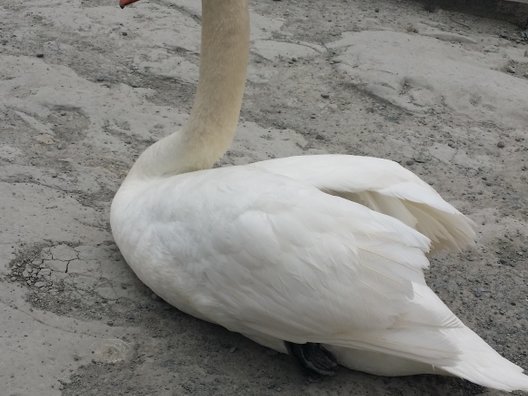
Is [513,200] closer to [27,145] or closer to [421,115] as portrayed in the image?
[421,115]

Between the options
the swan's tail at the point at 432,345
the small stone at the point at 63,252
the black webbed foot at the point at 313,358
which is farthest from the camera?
the small stone at the point at 63,252

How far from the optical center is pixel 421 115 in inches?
175

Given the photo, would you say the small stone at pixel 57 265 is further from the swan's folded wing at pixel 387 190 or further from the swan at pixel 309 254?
the swan's folded wing at pixel 387 190

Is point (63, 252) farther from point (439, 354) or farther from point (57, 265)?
point (439, 354)

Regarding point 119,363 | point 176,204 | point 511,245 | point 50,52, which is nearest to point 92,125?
point 50,52

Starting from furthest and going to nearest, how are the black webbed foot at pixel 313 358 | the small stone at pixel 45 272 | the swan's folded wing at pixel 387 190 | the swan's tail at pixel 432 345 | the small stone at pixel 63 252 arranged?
the small stone at pixel 63 252, the small stone at pixel 45 272, the swan's folded wing at pixel 387 190, the black webbed foot at pixel 313 358, the swan's tail at pixel 432 345

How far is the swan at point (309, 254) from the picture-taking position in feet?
7.44

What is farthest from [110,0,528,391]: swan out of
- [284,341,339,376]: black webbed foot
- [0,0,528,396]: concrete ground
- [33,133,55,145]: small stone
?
[33,133,55,145]: small stone

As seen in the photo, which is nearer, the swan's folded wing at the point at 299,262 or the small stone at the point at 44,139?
the swan's folded wing at the point at 299,262

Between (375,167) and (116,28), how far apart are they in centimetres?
281

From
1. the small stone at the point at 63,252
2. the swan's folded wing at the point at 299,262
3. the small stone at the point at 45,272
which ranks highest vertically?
the swan's folded wing at the point at 299,262

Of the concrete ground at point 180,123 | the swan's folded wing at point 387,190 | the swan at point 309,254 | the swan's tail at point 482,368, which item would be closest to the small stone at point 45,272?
the concrete ground at point 180,123

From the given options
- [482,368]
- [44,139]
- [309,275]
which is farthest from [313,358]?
[44,139]

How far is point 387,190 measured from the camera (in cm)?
262
